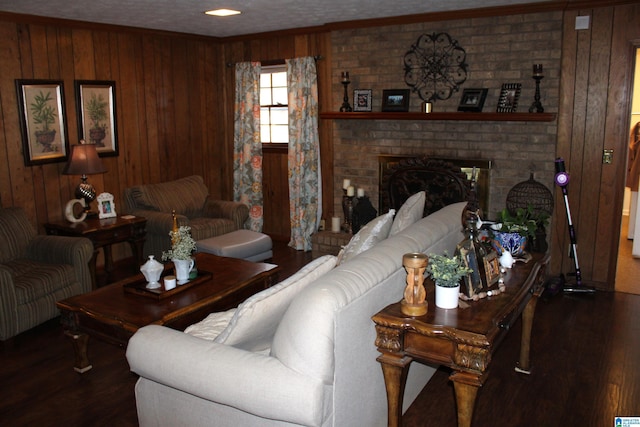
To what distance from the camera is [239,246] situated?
504 centimetres

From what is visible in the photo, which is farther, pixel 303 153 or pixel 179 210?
pixel 303 153

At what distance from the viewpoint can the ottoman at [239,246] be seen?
16.3 ft

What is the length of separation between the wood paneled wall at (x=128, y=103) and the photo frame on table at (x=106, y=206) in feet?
1.13

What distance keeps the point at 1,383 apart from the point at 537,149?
4.36m

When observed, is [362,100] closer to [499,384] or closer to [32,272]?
[499,384]

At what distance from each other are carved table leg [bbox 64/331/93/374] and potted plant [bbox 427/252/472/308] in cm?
220

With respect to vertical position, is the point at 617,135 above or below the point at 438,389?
above

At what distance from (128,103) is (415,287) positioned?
14.7 feet

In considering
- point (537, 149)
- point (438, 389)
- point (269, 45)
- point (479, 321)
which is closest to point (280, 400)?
point (479, 321)

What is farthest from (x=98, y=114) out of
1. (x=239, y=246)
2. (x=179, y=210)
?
(x=239, y=246)

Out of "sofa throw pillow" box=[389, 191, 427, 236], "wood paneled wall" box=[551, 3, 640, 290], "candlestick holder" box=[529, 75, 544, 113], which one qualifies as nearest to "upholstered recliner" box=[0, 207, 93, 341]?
"sofa throw pillow" box=[389, 191, 427, 236]

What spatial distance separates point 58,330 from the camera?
13.2 feet

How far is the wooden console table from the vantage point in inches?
80.7

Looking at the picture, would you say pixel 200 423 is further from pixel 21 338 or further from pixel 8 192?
pixel 8 192
